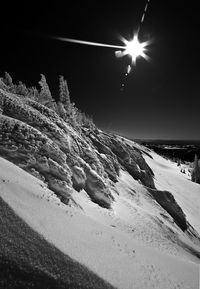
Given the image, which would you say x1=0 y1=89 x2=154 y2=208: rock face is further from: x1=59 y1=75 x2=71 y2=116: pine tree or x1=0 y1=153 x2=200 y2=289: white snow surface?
x1=59 y1=75 x2=71 y2=116: pine tree

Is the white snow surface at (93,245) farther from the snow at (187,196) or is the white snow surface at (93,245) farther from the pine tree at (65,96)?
the pine tree at (65,96)

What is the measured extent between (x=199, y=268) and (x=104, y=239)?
11.0 metres

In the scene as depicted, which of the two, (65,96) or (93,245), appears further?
(65,96)

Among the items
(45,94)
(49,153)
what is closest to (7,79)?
(45,94)

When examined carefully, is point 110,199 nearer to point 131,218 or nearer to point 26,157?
point 131,218

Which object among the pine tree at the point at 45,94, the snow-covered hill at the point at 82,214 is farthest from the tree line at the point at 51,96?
the snow-covered hill at the point at 82,214

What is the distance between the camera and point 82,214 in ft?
55.6

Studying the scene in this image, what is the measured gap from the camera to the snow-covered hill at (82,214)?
1099 centimetres

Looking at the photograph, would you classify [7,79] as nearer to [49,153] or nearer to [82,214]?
[49,153]

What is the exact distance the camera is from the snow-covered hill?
433 inches

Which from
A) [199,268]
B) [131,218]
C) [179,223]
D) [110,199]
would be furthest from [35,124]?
[179,223]

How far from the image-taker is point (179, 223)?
38062 mm

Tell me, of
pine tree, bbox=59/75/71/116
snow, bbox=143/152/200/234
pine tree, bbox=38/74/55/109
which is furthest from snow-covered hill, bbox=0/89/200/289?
pine tree, bbox=59/75/71/116

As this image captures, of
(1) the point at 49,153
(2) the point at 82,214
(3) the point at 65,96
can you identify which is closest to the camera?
(2) the point at 82,214
